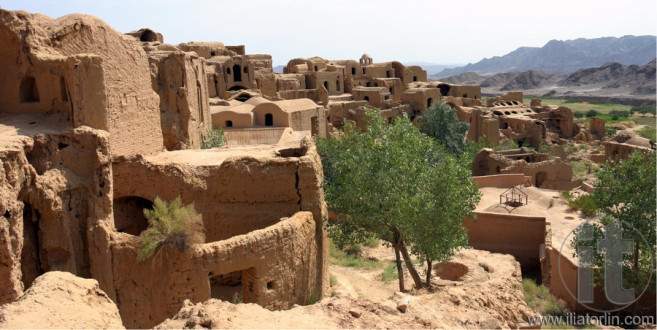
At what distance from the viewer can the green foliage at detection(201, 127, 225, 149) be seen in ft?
68.0

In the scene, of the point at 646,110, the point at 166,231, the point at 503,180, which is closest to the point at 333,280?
the point at 166,231

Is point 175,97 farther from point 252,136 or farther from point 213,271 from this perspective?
point 213,271

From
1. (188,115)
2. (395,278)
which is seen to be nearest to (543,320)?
(395,278)

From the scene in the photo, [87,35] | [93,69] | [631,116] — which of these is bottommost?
[631,116]

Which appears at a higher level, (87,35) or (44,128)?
(87,35)

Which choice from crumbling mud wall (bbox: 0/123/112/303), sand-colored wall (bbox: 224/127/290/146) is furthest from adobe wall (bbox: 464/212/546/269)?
crumbling mud wall (bbox: 0/123/112/303)

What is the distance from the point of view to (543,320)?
10.9 m

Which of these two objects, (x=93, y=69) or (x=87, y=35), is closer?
(x=93, y=69)

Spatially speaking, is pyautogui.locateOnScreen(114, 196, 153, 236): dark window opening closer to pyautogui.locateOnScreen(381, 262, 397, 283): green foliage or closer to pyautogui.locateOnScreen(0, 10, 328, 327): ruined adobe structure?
pyautogui.locateOnScreen(0, 10, 328, 327): ruined adobe structure

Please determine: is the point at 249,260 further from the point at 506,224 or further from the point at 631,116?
the point at 631,116

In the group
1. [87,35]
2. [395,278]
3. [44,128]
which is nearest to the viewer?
[44,128]

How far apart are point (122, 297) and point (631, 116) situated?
7544 centimetres

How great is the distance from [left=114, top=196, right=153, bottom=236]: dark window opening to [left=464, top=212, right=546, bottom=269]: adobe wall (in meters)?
10.3

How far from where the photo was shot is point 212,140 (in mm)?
21125
